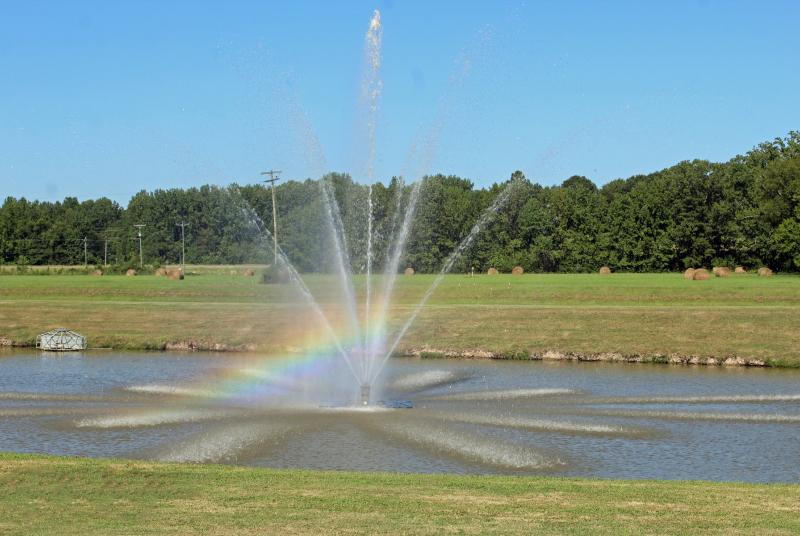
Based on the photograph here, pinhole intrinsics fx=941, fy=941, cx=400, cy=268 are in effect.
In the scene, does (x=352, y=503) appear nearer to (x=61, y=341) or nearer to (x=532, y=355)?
(x=532, y=355)

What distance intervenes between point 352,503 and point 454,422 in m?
11.0

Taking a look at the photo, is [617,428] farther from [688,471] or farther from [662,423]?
[688,471]

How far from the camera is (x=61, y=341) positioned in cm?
4616

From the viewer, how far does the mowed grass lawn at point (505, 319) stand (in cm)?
4366

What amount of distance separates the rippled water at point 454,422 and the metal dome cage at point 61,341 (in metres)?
7.73

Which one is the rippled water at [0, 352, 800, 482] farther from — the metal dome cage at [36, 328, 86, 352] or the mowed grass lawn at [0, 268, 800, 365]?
the metal dome cage at [36, 328, 86, 352]

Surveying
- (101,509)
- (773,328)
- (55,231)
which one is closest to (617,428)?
(101,509)

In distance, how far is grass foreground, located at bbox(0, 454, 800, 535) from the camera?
13.0 meters

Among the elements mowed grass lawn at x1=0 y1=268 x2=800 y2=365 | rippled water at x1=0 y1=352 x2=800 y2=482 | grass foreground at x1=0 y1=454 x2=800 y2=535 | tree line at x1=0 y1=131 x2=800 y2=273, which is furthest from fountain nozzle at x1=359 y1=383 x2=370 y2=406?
tree line at x1=0 y1=131 x2=800 y2=273

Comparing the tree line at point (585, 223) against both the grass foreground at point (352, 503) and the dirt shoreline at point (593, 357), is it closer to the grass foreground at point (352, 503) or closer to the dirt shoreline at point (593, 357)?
the dirt shoreline at point (593, 357)

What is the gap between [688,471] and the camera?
63.3 ft

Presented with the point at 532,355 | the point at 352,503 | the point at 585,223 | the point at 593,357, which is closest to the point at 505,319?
the point at 532,355

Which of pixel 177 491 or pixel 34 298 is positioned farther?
pixel 34 298

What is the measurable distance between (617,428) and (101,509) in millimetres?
14509
